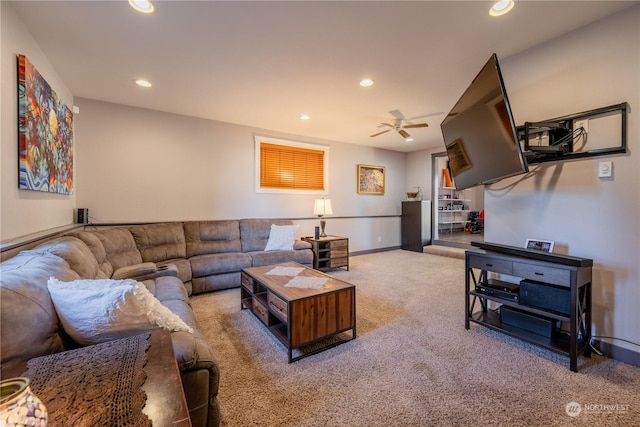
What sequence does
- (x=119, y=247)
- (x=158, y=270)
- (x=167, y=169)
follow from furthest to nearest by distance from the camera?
(x=167, y=169), (x=119, y=247), (x=158, y=270)

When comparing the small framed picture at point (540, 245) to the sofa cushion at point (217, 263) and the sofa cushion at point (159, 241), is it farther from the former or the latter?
the sofa cushion at point (159, 241)

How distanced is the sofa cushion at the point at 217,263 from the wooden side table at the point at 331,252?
4.08 ft

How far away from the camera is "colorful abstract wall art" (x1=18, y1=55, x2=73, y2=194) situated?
183 centimetres

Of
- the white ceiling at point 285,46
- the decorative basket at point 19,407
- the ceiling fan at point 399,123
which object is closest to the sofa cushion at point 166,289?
the decorative basket at point 19,407

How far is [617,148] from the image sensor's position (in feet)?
6.12

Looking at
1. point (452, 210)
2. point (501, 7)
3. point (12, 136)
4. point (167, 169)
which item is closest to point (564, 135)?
point (501, 7)

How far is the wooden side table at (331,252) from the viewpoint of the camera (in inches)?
175

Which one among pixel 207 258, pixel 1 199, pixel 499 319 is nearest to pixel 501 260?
pixel 499 319

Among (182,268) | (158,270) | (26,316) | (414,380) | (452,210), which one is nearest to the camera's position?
(26,316)

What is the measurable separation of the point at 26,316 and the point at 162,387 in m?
0.67

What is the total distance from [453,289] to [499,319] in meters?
1.18

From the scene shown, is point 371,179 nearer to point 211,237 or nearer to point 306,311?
point 211,237

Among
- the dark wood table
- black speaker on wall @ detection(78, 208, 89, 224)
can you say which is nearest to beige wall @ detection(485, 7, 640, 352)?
the dark wood table

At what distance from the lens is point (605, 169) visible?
6.31 feet
